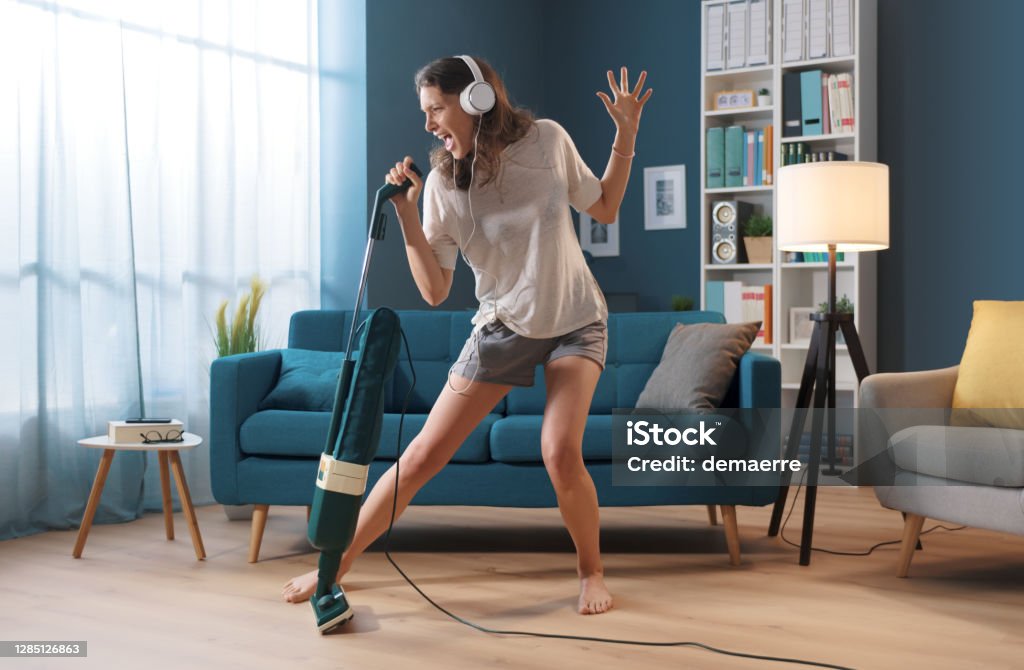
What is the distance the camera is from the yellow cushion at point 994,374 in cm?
302

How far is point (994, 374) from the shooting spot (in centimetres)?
308

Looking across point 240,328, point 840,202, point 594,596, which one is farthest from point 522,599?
point 240,328

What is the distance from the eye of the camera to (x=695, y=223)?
5.59m

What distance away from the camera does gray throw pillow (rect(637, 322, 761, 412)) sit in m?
3.10

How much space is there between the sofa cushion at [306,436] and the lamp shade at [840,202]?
1.18 m

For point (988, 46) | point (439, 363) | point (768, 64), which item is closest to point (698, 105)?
point (768, 64)

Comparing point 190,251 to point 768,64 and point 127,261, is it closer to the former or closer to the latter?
point 127,261

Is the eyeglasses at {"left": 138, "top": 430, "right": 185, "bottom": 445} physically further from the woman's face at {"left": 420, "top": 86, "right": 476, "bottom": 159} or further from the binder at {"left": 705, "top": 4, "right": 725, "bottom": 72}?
the binder at {"left": 705, "top": 4, "right": 725, "bottom": 72}

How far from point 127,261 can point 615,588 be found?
2.28m

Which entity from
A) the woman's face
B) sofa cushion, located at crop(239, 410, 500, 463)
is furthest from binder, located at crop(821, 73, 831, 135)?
the woman's face

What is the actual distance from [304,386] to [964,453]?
197 centimetres

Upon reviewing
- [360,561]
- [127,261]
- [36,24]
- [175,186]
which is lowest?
[360,561]

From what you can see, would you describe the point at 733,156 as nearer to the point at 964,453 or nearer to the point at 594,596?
the point at 964,453

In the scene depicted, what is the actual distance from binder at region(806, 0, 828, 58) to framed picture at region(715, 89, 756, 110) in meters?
0.35
